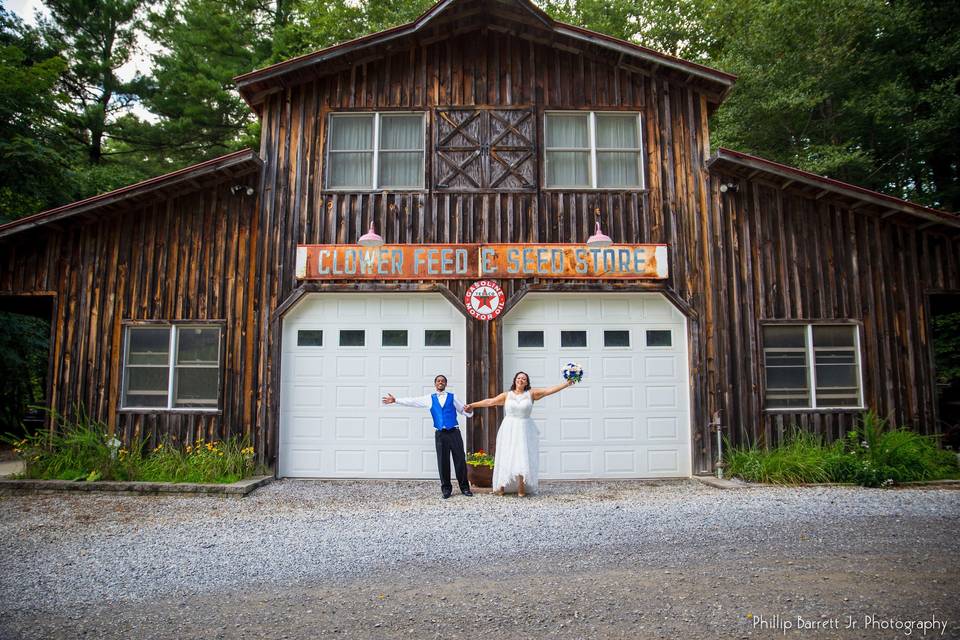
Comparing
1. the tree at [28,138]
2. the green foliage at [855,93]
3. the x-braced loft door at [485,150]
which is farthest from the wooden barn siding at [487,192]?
the green foliage at [855,93]

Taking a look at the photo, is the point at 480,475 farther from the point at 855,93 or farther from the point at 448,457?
the point at 855,93

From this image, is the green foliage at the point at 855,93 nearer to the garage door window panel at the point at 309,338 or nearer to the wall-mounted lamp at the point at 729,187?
the wall-mounted lamp at the point at 729,187

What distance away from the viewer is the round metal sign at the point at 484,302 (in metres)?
9.95

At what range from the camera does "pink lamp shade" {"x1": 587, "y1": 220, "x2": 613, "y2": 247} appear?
966cm

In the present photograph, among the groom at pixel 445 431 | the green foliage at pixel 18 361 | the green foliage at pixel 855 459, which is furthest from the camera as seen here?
the green foliage at pixel 18 361

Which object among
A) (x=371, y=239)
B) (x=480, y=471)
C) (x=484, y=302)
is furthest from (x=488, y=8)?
(x=480, y=471)

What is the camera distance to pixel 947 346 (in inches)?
610

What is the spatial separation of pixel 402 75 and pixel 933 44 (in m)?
15.3

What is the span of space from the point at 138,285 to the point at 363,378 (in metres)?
4.10

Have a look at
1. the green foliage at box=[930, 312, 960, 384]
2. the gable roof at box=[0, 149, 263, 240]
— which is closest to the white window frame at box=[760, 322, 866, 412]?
the green foliage at box=[930, 312, 960, 384]

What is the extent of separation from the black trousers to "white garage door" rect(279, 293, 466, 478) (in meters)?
1.46

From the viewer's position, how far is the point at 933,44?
16.7 meters

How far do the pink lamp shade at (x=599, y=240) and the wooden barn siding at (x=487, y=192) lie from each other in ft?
0.88

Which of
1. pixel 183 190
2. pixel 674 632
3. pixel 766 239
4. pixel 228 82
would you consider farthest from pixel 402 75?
pixel 228 82
